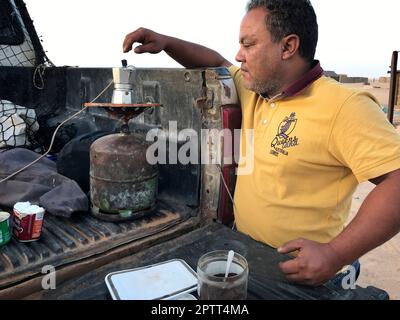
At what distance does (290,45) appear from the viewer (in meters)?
1.76

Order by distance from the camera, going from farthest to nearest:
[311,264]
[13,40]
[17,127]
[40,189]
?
[13,40] → [17,127] → [40,189] → [311,264]

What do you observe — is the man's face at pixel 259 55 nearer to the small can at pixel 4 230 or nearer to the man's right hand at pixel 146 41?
the man's right hand at pixel 146 41

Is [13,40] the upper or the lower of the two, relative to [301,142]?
upper

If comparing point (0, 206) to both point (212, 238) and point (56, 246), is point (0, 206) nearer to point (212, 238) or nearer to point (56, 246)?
point (56, 246)

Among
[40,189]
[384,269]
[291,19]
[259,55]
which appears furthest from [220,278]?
[384,269]

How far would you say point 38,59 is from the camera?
3.72 meters

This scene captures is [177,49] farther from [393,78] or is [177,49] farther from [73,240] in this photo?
[393,78]

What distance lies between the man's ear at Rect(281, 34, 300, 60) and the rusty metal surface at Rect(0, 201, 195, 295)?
0.99m

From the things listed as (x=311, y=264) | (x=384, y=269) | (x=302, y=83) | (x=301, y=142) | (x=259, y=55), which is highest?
(x=259, y=55)

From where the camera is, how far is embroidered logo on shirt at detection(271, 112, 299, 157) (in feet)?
5.59

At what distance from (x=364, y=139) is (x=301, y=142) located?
0.93 ft

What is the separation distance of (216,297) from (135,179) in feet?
3.22
